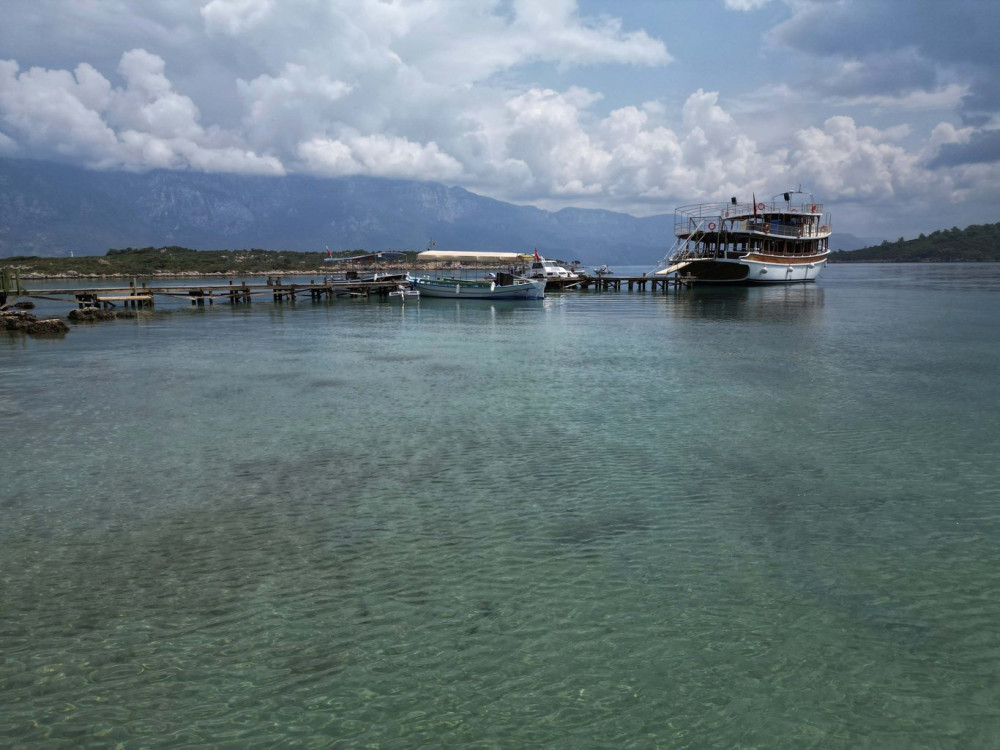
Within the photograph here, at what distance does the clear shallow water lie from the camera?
599 cm

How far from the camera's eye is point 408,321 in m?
46.1

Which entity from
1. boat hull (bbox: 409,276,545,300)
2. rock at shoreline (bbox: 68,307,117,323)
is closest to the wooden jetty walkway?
rock at shoreline (bbox: 68,307,117,323)

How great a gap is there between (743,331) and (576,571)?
3108 cm

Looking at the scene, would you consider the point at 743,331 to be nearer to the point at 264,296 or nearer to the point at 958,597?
the point at 958,597

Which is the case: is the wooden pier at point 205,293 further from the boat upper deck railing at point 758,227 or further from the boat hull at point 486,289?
the boat upper deck railing at point 758,227

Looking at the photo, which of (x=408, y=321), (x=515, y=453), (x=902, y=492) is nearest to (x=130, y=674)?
(x=515, y=453)

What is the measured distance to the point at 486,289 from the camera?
64.4m

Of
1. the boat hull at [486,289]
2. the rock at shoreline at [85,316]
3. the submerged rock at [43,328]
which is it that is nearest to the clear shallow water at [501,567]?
the submerged rock at [43,328]

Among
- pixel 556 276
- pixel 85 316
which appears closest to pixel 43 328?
pixel 85 316

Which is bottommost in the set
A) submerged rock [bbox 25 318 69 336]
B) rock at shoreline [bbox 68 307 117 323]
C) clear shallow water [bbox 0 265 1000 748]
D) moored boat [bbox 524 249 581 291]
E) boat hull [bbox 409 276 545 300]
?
clear shallow water [bbox 0 265 1000 748]

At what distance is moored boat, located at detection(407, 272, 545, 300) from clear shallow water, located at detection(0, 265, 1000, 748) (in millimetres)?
44288

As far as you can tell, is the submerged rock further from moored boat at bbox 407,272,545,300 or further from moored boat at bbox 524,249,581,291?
moored boat at bbox 524,249,581,291

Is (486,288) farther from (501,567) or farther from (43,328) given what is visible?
(501,567)

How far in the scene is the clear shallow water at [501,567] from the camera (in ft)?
19.6
